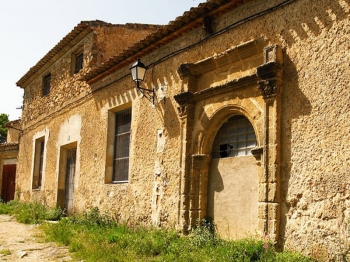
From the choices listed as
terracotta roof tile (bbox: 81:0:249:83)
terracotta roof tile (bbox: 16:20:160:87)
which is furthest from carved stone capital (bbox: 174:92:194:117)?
terracotta roof tile (bbox: 16:20:160:87)

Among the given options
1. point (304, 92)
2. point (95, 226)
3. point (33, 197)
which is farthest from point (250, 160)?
point (33, 197)

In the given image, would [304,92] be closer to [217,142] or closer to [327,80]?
[327,80]

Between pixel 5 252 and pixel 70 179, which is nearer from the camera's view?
pixel 5 252

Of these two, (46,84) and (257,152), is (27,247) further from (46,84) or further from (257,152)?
(46,84)

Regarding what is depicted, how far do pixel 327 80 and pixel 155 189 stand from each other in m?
3.86

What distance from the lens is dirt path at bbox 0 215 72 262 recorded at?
20.0 ft

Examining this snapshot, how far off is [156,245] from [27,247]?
2.39 m

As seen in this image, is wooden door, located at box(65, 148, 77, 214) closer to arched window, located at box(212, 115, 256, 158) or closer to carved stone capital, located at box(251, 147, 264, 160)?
arched window, located at box(212, 115, 256, 158)

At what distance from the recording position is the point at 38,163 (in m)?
14.7

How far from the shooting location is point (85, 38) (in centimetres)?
1169

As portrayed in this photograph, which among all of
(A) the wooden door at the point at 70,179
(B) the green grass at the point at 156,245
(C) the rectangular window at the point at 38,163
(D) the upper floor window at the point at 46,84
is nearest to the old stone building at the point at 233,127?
(B) the green grass at the point at 156,245

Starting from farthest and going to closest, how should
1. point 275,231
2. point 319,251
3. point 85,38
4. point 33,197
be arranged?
point 33,197 → point 85,38 → point 275,231 → point 319,251

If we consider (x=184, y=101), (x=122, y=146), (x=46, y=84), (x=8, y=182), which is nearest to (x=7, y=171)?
(x=8, y=182)

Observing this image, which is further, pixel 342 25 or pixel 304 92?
pixel 304 92
